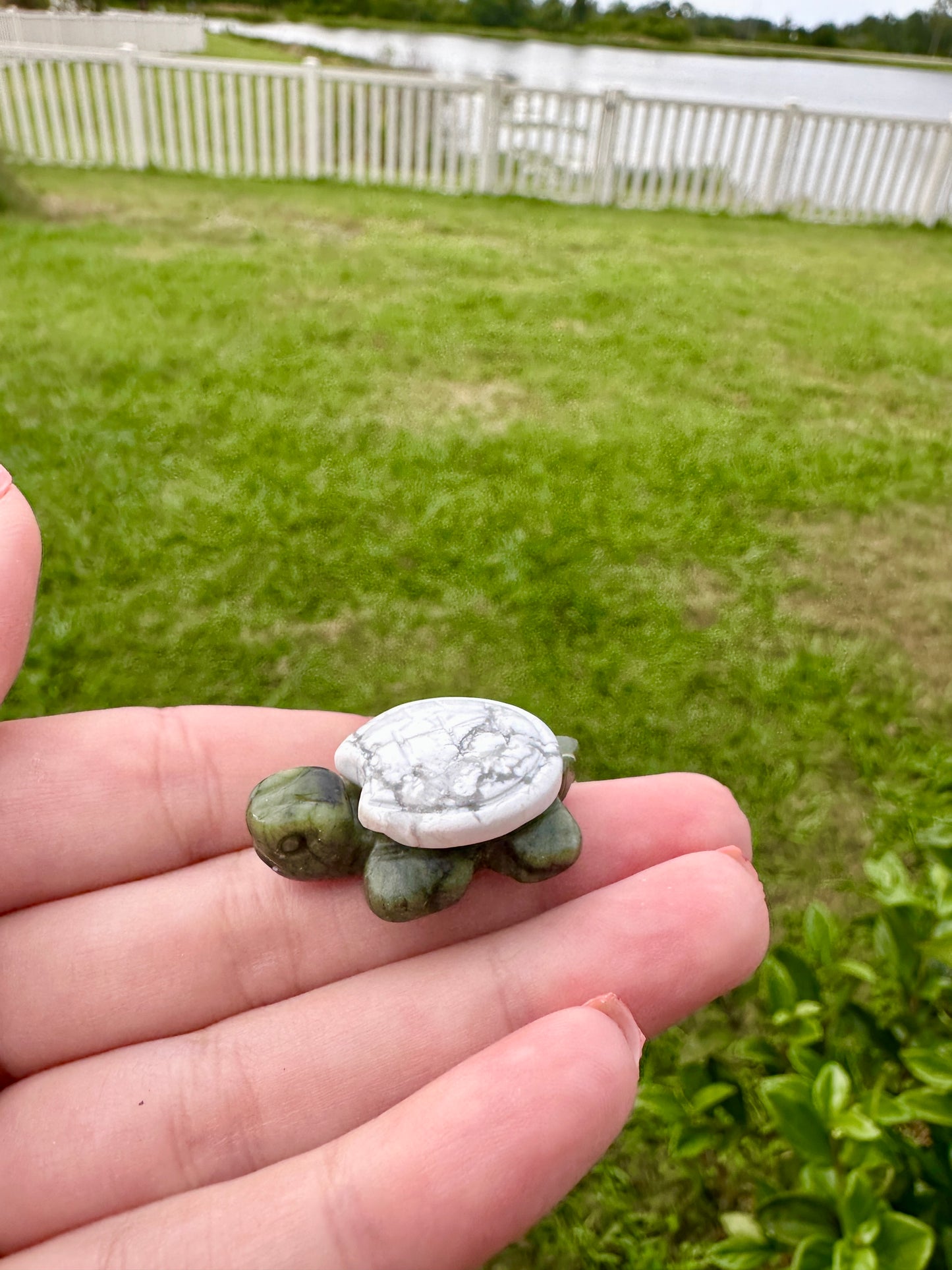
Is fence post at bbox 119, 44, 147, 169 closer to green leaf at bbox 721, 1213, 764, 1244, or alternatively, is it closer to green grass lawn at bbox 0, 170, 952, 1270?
green grass lawn at bbox 0, 170, 952, 1270

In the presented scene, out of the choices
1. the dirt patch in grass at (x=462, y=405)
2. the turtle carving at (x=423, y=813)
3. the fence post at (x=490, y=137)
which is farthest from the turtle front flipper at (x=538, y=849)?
the fence post at (x=490, y=137)

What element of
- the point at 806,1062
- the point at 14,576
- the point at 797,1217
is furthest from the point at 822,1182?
the point at 14,576

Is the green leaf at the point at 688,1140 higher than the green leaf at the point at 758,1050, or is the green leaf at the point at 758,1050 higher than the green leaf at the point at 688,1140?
the green leaf at the point at 758,1050

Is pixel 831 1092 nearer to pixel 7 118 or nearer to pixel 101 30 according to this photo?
pixel 7 118

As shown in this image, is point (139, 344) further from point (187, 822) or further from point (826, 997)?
point (826, 997)

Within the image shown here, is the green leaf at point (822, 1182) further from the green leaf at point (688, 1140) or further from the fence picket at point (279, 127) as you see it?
the fence picket at point (279, 127)

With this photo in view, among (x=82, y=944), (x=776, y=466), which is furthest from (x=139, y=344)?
(x=82, y=944)
